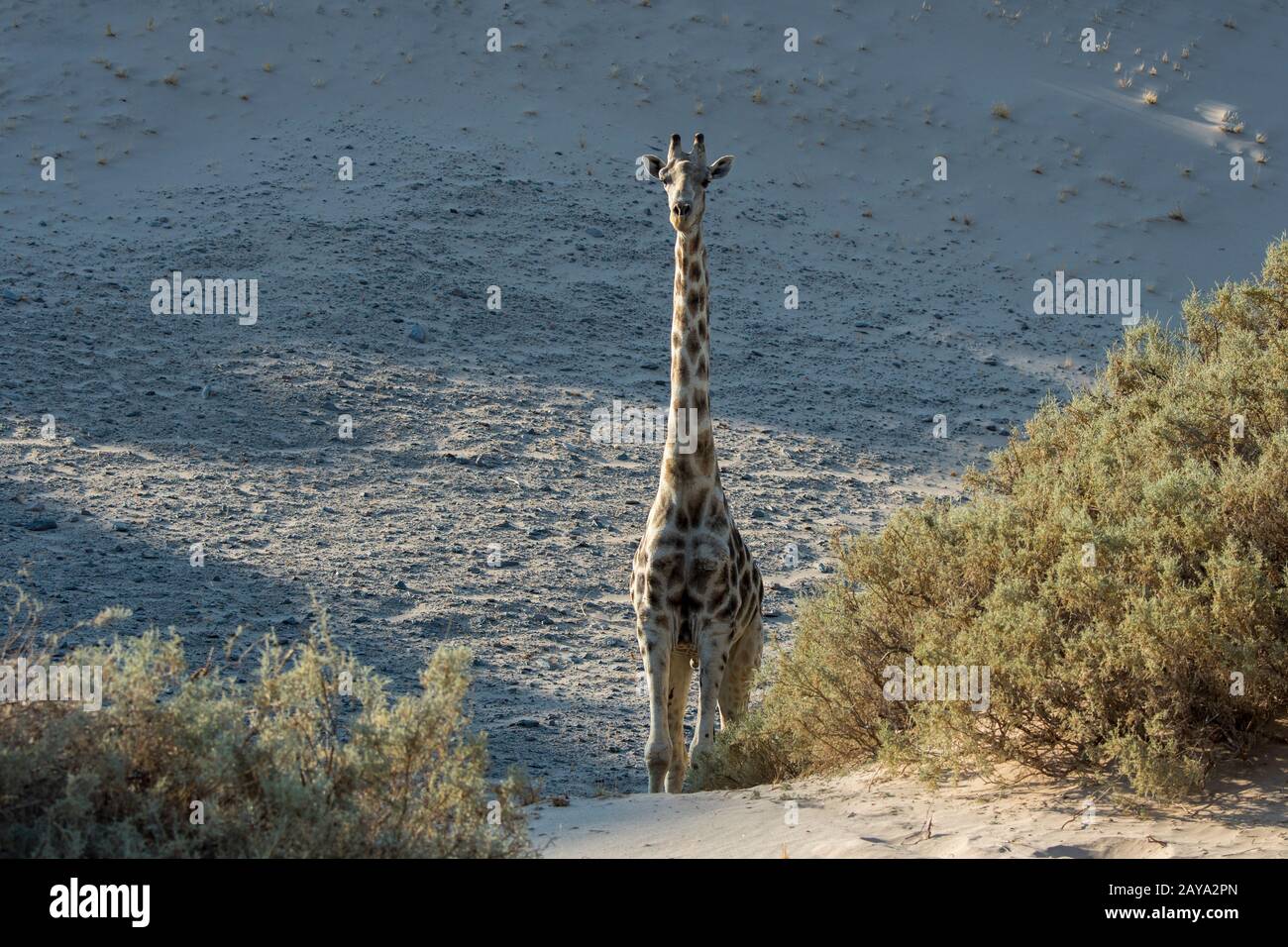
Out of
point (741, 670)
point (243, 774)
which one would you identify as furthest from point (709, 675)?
point (243, 774)

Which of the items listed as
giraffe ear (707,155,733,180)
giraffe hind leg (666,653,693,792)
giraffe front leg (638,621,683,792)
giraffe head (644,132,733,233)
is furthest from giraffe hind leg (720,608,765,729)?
giraffe ear (707,155,733,180)

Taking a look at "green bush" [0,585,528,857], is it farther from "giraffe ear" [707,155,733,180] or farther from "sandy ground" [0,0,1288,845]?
"giraffe ear" [707,155,733,180]

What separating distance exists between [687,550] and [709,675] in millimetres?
673

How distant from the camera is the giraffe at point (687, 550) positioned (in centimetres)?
781

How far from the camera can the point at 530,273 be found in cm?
1836

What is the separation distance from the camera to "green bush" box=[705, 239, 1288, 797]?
592cm

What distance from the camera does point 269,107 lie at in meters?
21.5

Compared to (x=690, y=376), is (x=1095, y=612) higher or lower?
lower

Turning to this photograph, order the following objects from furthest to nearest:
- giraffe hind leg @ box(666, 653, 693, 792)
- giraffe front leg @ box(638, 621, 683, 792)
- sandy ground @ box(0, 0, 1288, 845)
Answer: sandy ground @ box(0, 0, 1288, 845) → giraffe hind leg @ box(666, 653, 693, 792) → giraffe front leg @ box(638, 621, 683, 792)

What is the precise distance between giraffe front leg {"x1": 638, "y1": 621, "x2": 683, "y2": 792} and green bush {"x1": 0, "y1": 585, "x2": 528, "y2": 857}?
8.31 ft

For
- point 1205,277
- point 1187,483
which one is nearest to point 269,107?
point 1205,277

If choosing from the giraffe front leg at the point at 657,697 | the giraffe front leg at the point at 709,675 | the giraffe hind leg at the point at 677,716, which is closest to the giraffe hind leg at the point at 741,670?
the giraffe hind leg at the point at 677,716

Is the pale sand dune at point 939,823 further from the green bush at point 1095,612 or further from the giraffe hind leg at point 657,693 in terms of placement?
the giraffe hind leg at point 657,693

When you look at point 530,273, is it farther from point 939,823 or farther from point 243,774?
point 243,774
